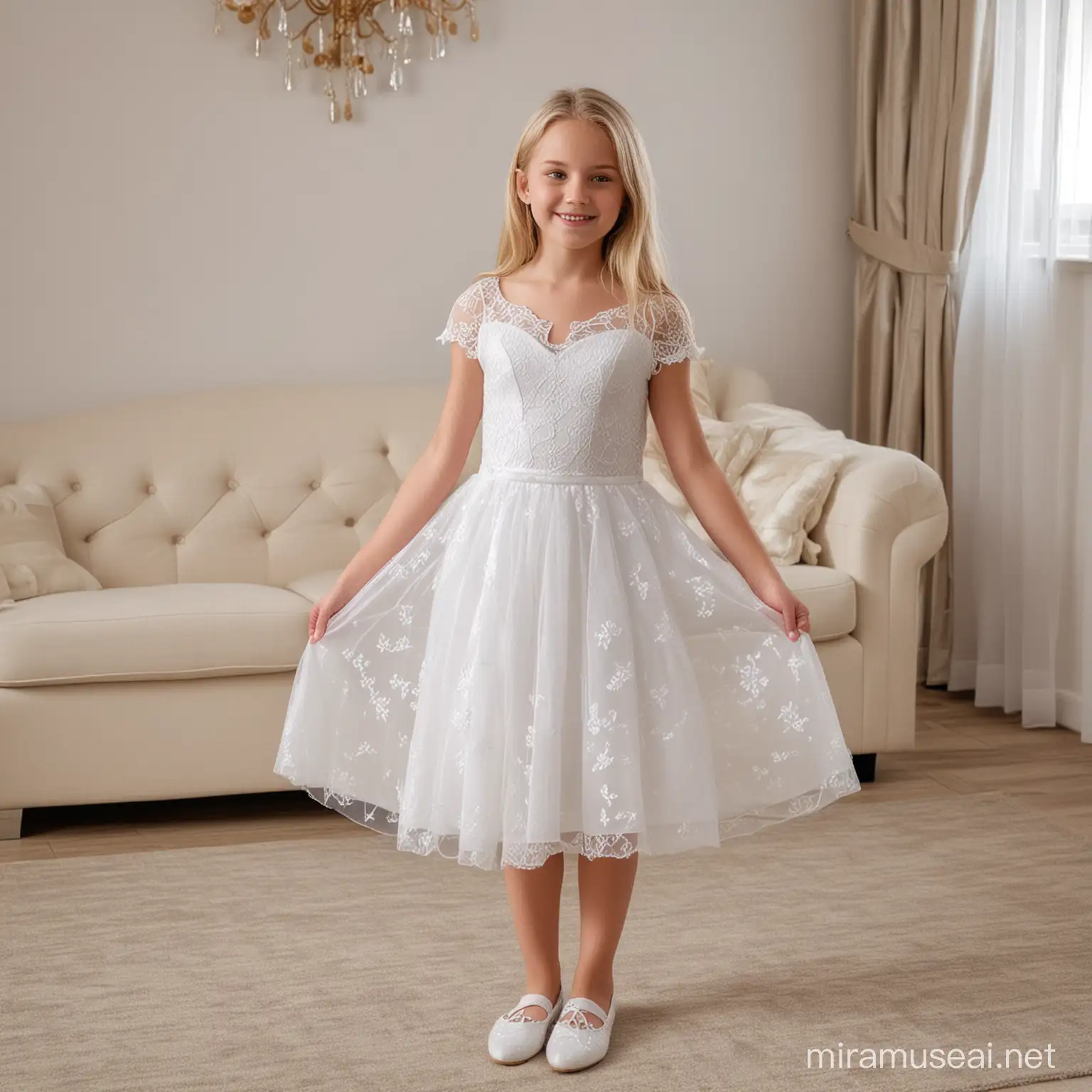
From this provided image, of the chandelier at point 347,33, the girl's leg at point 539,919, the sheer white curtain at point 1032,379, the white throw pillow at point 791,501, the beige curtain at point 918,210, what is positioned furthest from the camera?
the beige curtain at point 918,210

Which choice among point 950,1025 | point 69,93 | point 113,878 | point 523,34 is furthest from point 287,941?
point 523,34

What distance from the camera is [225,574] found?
3.38 meters

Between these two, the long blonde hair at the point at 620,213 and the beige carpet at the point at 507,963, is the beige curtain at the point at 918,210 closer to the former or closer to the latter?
the beige carpet at the point at 507,963

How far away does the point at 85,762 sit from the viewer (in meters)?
2.84

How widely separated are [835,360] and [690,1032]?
2660mm

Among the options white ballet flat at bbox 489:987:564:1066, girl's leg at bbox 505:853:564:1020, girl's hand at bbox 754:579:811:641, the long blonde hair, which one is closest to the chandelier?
the long blonde hair

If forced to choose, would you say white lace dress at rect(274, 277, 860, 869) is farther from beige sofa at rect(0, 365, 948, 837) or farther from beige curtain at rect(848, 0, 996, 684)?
beige curtain at rect(848, 0, 996, 684)

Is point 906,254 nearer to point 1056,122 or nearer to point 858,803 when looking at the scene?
point 1056,122

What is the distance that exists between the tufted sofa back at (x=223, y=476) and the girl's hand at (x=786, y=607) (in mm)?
1557

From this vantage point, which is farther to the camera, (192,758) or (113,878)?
(192,758)

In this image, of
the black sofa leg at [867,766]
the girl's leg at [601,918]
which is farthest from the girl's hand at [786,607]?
the black sofa leg at [867,766]

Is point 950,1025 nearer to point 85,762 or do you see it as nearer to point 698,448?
point 698,448

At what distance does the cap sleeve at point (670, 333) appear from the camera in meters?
1.92

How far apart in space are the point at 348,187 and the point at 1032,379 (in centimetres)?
180
